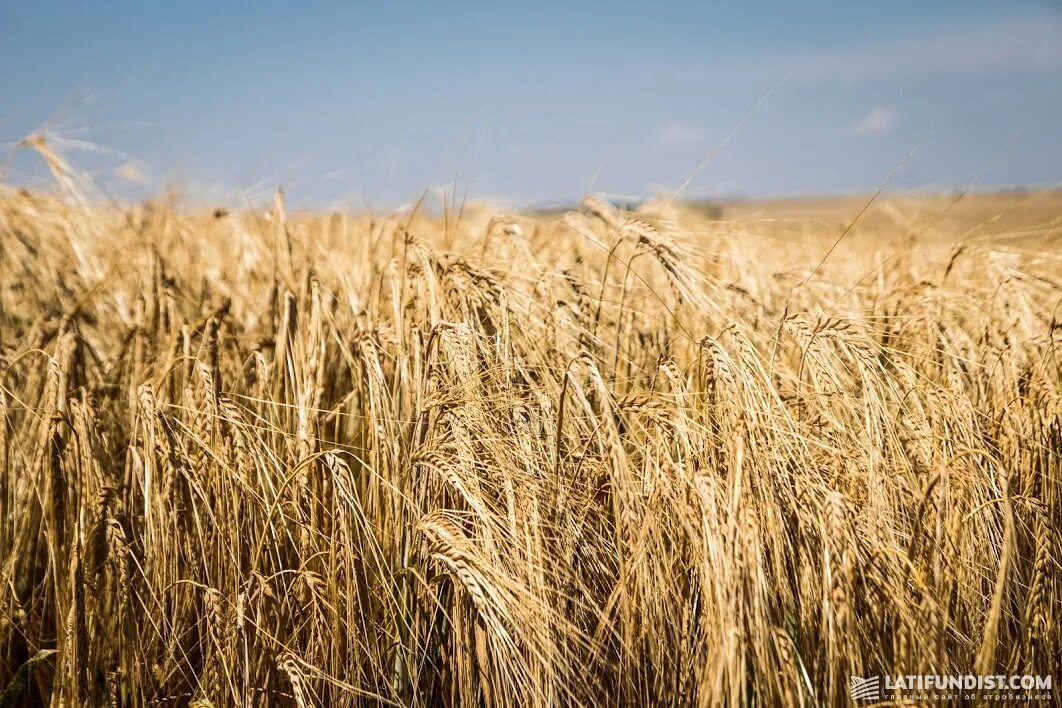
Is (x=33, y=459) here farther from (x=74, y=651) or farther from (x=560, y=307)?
(x=560, y=307)

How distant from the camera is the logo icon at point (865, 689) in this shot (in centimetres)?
138

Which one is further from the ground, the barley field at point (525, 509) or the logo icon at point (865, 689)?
the barley field at point (525, 509)

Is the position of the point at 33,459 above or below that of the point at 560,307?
below

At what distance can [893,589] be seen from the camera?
4.47 ft

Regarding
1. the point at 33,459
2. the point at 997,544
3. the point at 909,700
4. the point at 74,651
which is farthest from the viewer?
the point at 33,459

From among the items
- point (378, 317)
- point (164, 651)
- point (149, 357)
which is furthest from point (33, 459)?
point (378, 317)

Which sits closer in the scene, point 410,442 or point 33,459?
point 410,442

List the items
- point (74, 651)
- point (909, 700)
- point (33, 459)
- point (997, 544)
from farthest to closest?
point (33, 459), point (997, 544), point (74, 651), point (909, 700)

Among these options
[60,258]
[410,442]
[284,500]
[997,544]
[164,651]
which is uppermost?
[60,258]

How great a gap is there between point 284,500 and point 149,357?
866mm

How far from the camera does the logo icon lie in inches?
54.4

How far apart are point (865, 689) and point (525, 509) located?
28.2 inches

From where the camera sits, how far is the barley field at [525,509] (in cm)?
139

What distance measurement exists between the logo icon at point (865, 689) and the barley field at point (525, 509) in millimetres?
35
